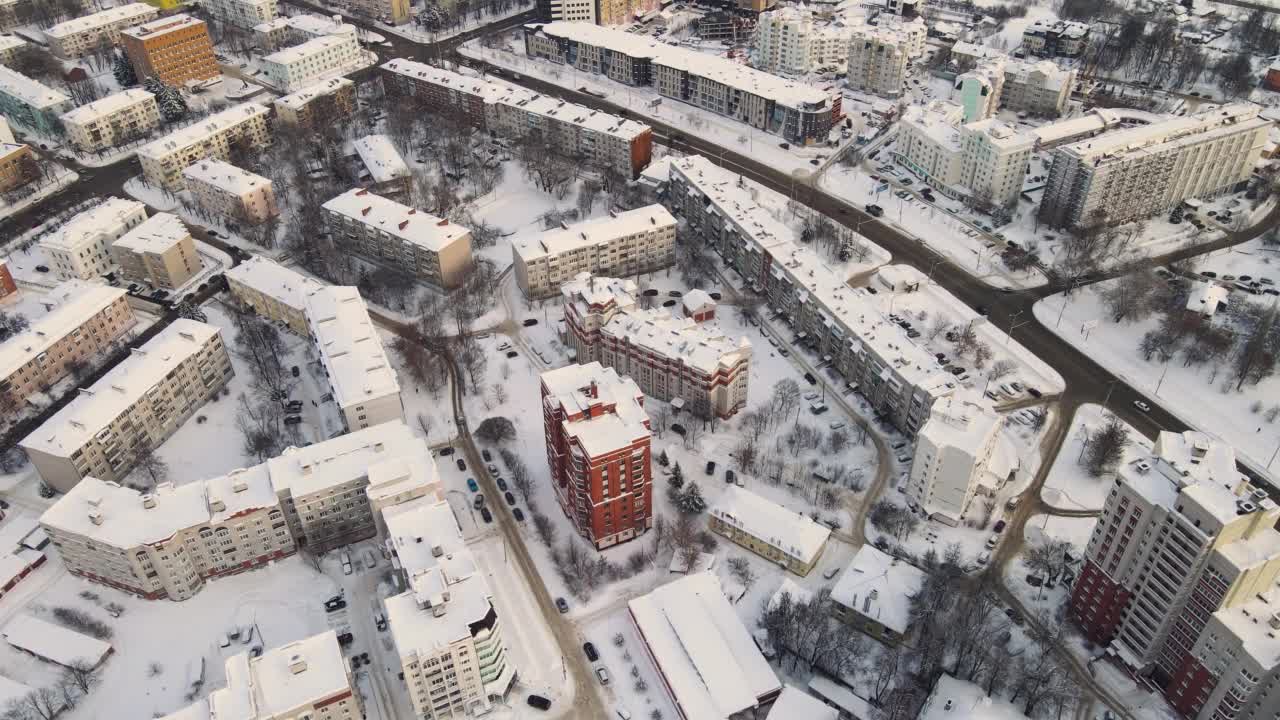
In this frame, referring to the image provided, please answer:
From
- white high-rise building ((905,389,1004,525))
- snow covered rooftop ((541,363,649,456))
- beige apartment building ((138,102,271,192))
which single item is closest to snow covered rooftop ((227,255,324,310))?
beige apartment building ((138,102,271,192))

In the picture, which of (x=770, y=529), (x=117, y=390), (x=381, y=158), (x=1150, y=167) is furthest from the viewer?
(x=381, y=158)

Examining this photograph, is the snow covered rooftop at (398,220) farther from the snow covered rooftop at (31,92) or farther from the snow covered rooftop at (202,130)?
the snow covered rooftop at (31,92)

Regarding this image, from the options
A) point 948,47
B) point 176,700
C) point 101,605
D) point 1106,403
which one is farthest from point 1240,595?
point 948,47

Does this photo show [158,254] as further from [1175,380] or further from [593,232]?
[1175,380]

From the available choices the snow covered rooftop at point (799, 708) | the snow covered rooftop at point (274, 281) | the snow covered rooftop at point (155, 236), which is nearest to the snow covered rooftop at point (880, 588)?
the snow covered rooftop at point (799, 708)

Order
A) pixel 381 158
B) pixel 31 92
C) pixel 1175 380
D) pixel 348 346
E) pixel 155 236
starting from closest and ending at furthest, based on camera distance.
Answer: pixel 348 346 → pixel 1175 380 → pixel 155 236 → pixel 381 158 → pixel 31 92

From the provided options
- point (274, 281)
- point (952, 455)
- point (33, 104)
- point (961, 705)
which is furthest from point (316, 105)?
point (961, 705)

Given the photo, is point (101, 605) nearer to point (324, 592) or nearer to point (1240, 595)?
point (324, 592)
